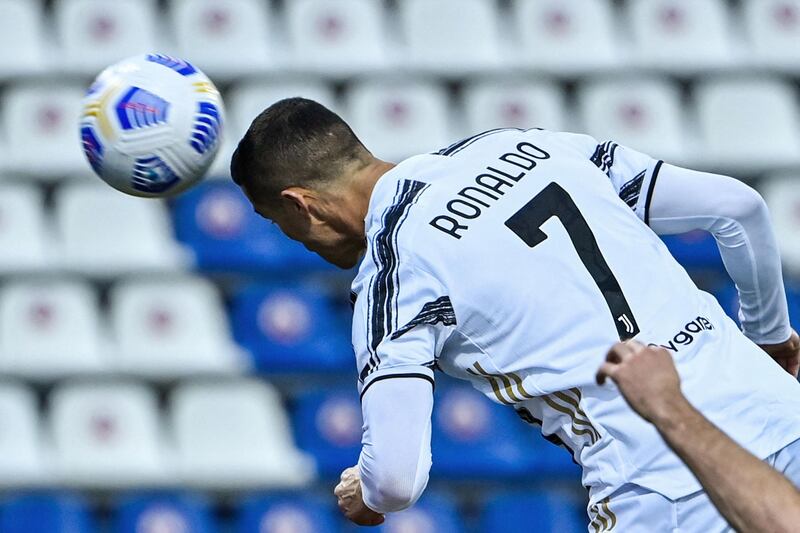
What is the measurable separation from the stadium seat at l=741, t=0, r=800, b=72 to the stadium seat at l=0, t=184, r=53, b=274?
140 inches

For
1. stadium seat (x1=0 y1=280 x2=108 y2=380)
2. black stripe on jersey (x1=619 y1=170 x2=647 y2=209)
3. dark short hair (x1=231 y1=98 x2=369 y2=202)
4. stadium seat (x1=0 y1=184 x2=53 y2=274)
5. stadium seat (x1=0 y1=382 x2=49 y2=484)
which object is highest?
dark short hair (x1=231 y1=98 x2=369 y2=202)

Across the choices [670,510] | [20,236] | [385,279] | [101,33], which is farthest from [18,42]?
[670,510]

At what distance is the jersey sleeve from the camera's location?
2627 millimetres

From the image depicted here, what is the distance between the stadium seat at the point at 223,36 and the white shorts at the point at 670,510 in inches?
166

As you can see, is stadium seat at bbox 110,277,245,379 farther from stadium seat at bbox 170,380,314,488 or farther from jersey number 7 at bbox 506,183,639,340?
jersey number 7 at bbox 506,183,639,340

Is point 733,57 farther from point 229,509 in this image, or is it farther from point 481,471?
point 229,509

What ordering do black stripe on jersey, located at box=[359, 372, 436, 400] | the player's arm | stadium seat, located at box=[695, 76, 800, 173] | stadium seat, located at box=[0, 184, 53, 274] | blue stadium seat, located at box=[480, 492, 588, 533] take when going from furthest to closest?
1. stadium seat, located at box=[695, 76, 800, 173]
2. stadium seat, located at box=[0, 184, 53, 274]
3. blue stadium seat, located at box=[480, 492, 588, 533]
4. black stripe on jersey, located at box=[359, 372, 436, 400]
5. the player's arm

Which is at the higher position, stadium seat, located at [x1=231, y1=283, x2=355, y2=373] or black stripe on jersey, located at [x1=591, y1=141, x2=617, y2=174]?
black stripe on jersey, located at [x1=591, y1=141, x2=617, y2=174]

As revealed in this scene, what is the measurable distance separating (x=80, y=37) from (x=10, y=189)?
0.94m

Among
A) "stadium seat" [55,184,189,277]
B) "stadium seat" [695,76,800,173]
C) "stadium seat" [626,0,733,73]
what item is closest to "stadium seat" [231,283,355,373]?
"stadium seat" [55,184,189,277]

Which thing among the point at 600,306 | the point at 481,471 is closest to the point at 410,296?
the point at 600,306

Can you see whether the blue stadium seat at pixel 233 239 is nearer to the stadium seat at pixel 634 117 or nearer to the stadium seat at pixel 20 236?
the stadium seat at pixel 20 236

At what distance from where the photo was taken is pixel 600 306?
269 centimetres

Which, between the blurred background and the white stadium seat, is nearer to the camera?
the blurred background
